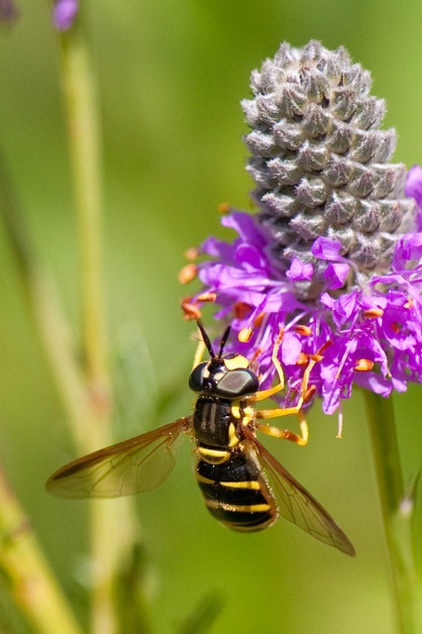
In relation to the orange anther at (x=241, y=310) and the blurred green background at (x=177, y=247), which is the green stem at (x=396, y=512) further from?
the blurred green background at (x=177, y=247)

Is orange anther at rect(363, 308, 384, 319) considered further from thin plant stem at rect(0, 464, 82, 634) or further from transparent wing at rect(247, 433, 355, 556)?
thin plant stem at rect(0, 464, 82, 634)

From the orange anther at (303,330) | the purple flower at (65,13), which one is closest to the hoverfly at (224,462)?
the orange anther at (303,330)

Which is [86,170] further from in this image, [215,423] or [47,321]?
[215,423]

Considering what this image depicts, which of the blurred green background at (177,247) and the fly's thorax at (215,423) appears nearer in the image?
the fly's thorax at (215,423)

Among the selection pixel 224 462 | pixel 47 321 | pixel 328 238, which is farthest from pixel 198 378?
pixel 47 321

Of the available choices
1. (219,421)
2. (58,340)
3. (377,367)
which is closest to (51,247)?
(58,340)

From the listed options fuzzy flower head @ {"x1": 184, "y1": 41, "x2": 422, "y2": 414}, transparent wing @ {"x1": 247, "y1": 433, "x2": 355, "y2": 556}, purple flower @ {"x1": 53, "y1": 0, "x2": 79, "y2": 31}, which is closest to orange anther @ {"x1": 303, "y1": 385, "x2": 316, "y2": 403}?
fuzzy flower head @ {"x1": 184, "y1": 41, "x2": 422, "y2": 414}
